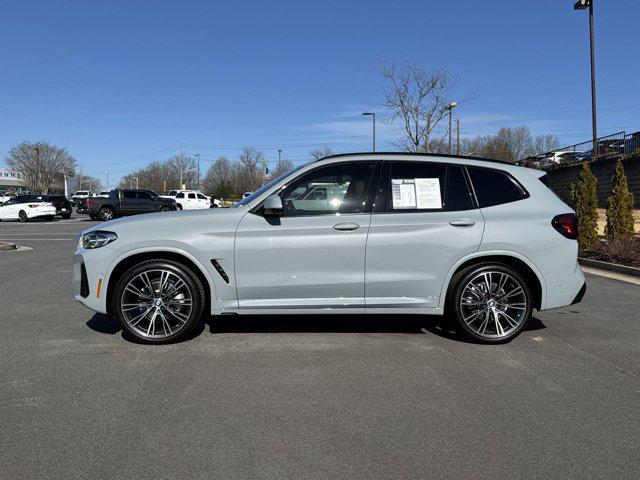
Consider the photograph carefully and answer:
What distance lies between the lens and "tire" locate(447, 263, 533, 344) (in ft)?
16.8

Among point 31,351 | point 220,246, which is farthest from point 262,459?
point 31,351

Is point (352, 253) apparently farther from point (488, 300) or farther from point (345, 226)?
point (488, 300)

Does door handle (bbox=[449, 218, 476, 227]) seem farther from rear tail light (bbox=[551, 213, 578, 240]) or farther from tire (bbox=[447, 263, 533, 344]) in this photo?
rear tail light (bbox=[551, 213, 578, 240])

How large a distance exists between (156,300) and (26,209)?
3136 centimetres

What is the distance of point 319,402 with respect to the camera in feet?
12.3

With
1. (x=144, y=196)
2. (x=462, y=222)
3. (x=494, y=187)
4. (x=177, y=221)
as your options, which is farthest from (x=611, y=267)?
(x=144, y=196)

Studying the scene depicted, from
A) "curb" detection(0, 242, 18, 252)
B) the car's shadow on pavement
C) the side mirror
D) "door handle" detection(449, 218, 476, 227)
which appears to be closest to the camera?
the side mirror

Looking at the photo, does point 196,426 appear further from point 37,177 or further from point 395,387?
point 37,177

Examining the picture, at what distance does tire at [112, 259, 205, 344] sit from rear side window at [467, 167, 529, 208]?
113 inches

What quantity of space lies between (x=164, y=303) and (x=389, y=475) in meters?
2.96

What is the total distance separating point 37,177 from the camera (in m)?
88.8

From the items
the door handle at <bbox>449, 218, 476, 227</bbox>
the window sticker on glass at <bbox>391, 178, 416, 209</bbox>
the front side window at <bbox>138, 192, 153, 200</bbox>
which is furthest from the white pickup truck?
the door handle at <bbox>449, 218, 476, 227</bbox>

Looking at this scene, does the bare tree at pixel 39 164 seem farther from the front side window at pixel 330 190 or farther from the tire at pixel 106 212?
the front side window at pixel 330 190

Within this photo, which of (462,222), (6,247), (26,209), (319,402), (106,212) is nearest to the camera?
(319,402)
